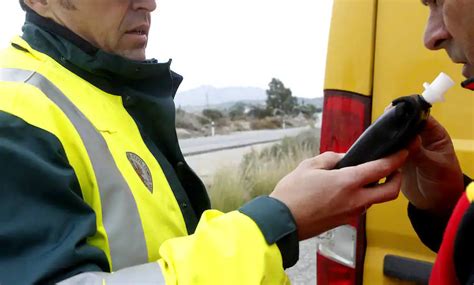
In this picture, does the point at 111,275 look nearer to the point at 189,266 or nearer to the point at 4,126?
the point at 189,266

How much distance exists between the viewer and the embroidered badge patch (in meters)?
1.32

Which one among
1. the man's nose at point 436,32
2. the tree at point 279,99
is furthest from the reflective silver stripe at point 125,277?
the tree at point 279,99

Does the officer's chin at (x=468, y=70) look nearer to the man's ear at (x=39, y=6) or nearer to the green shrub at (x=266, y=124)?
the man's ear at (x=39, y=6)

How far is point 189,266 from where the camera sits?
105 centimetres

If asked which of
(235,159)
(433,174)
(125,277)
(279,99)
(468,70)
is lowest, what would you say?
(235,159)

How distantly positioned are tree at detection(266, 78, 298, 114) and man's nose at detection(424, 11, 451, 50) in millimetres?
16434

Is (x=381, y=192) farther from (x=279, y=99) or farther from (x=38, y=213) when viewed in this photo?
(x=279, y=99)

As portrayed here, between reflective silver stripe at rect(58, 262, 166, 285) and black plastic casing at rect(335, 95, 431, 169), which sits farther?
black plastic casing at rect(335, 95, 431, 169)

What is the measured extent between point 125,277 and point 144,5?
2.67 feet

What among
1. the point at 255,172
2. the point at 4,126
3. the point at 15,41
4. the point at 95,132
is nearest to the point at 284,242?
the point at 95,132

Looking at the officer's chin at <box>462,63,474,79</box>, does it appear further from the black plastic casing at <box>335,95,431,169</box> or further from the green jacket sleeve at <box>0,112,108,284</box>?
the green jacket sleeve at <box>0,112,108,284</box>

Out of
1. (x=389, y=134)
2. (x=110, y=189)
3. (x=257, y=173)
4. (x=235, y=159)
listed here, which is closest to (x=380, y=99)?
(x=389, y=134)

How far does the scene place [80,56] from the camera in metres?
1.40

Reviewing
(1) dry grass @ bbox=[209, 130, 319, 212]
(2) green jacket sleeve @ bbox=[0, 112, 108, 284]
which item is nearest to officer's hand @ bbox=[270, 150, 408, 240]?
(2) green jacket sleeve @ bbox=[0, 112, 108, 284]
